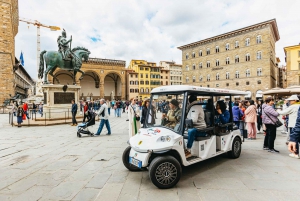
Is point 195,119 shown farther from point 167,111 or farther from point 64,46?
point 64,46

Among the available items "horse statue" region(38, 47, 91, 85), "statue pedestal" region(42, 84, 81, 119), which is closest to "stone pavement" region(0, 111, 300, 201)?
"statue pedestal" region(42, 84, 81, 119)

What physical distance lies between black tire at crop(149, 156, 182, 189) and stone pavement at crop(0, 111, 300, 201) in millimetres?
138

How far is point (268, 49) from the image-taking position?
130 feet

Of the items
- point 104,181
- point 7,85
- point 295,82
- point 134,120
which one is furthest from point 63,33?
point 295,82

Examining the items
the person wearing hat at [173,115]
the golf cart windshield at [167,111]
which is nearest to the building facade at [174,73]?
the golf cart windshield at [167,111]

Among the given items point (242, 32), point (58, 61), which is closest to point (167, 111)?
point (58, 61)

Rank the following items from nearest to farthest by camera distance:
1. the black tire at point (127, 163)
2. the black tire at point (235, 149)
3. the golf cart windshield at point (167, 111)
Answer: the golf cart windshield at point (167, 111)
the black tire at point (127, 163)
the black tire at point (235, 149)

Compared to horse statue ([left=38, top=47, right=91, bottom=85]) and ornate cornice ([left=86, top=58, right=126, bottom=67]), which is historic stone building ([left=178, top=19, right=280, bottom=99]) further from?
horse statue ([left=38, top=47, right=91, bottom=85])

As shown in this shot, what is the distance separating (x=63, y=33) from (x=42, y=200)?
13.8m

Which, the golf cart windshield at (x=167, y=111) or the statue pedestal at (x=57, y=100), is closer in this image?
the golf cart windshield at (x=167, y=111)

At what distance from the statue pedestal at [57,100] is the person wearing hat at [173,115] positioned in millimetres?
11873

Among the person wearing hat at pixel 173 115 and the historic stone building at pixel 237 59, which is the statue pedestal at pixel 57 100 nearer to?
the person wearing hat at pixel 173 115

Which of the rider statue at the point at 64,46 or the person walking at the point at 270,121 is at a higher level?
the rider statue at the point at 64,46

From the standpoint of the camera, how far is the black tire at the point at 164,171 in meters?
3.53
